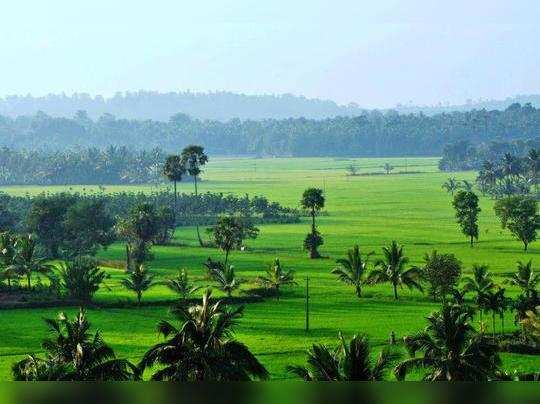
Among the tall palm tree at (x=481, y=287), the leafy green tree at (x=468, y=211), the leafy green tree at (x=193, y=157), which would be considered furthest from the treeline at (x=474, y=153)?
the tall palm tree at (x=481, y=287)

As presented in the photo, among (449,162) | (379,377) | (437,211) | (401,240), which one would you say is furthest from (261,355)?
(449,162)

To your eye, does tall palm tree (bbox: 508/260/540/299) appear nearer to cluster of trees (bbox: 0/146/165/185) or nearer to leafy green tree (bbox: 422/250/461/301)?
leafy green tree (bbox: 422/250/461/301)

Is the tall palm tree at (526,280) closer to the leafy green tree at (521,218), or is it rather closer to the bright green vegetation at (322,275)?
the bright green vegetation at (322,275)

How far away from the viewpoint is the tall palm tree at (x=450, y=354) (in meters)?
22.7

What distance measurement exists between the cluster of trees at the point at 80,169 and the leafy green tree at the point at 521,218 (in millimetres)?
97326

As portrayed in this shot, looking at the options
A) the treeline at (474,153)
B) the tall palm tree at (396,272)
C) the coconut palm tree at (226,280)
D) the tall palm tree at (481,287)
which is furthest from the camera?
the treeline at (474,153)

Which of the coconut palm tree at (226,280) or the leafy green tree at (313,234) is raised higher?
the leafy green tree at (313,234)

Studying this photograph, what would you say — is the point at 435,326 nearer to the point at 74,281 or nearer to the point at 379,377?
the point at 379,377

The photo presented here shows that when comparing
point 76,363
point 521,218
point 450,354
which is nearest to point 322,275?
point 521,218

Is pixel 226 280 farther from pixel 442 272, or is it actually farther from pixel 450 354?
pixel 450 354

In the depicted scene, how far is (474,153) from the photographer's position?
186375 millimetres

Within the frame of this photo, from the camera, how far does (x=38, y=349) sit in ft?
119

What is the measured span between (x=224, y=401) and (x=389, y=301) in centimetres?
4399

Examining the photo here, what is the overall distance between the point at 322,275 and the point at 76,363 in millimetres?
38443
